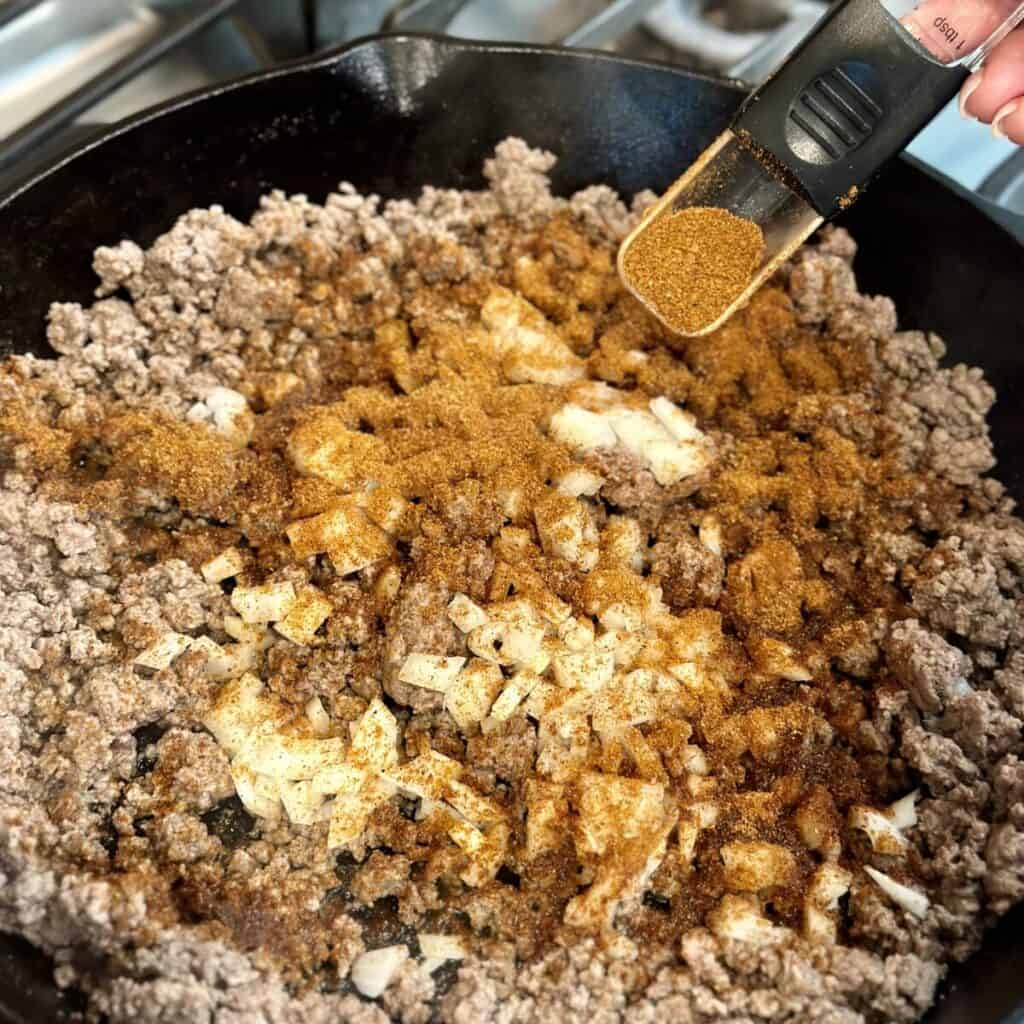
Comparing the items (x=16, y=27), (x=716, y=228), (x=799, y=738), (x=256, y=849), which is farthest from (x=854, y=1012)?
(x=16, y=27)

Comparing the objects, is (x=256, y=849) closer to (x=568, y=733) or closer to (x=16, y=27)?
(x=568, y=733)

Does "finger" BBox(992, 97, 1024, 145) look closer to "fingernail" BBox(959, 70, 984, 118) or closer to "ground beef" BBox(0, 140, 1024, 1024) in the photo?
"fingernail" BBox(959, 70, 984, 118)

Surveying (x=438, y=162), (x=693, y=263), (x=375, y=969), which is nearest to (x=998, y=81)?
(x=693, y=263)

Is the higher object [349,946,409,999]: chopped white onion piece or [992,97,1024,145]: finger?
[992,97,1024,145]: finger

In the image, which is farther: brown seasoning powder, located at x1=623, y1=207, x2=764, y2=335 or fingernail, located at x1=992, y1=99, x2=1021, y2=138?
brown seasoning powder, located at x1=623, y1=207, x2=764, y2=335

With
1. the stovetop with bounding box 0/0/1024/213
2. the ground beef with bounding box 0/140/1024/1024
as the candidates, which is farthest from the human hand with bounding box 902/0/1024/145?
the stovetop with bounding box 0/0/1024/213

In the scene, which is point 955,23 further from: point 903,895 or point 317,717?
point 317,717

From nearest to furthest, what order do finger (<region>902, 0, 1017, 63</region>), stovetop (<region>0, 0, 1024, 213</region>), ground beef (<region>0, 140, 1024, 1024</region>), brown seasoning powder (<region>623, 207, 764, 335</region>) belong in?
ground beef (<region>0, 140, 1024, 1024</region>), finger (<region>902, 0, 1017, 63</region>), brown seasoning powder (<region>623, 207, 764, 335</region>), stovetop (<region>0, 0, 1024, 213</region>)
